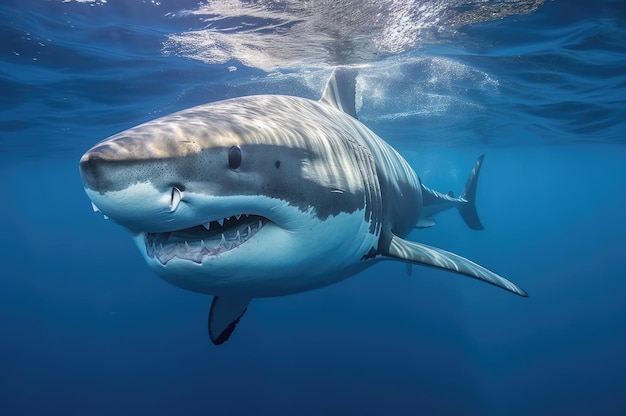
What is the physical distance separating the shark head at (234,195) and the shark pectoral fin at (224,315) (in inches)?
57.5

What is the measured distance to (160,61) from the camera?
12.7 meters

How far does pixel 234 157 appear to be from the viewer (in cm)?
218

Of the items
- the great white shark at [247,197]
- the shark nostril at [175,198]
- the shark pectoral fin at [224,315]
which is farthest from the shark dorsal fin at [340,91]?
the shark nostril at [175,198]

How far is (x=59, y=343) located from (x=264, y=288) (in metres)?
25.7

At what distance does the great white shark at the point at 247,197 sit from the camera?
1.82 meters

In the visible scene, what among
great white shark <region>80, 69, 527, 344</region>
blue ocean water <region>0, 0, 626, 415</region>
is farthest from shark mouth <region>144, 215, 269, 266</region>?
blue ocean water <region>0, 0, 626, 415</region>

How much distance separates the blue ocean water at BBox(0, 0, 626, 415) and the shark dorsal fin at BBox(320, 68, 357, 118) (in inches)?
139

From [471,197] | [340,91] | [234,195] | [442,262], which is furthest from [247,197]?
[471,197]

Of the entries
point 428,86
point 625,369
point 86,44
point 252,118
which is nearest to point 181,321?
point 86,44

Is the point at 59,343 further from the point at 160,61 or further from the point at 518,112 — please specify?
the point at 518,112

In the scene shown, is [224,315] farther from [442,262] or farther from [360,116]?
[360,116]

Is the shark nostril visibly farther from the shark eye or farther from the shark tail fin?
the shark tail fin

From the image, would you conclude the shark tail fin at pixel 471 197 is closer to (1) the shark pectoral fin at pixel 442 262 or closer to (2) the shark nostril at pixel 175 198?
(1) the shark pectoral fin at pixel 442 262

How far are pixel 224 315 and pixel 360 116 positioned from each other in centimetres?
1754
